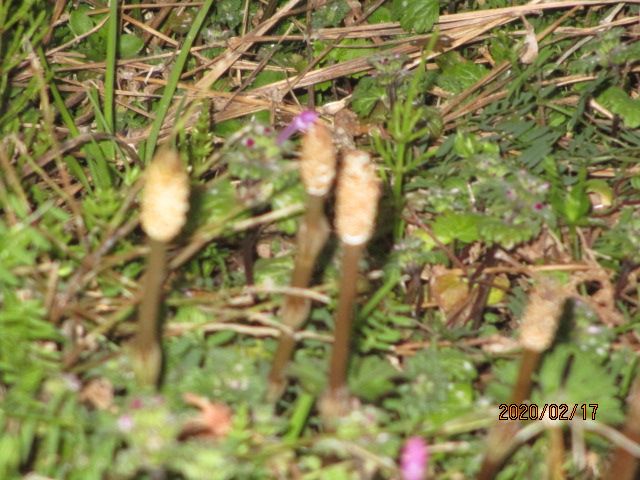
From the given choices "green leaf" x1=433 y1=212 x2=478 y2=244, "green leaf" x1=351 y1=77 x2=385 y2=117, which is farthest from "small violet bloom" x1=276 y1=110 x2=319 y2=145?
"green leaf" x1=351 y1=77 x2=385 y2=117

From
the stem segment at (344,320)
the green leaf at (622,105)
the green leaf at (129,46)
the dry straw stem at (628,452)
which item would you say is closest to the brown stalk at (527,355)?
the dry straw stem at (628,452)

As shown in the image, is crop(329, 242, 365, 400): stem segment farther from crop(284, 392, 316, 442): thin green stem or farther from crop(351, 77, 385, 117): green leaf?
crop(351, 77, 385, 117): green leaf

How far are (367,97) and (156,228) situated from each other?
1283 mm

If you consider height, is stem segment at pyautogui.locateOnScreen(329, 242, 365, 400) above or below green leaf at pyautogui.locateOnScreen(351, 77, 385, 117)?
below

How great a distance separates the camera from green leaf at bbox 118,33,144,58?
2586 mm

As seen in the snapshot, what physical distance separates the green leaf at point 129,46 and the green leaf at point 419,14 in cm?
77

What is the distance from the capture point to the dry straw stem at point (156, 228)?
3.59 feet

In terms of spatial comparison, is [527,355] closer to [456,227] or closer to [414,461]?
[414,461]

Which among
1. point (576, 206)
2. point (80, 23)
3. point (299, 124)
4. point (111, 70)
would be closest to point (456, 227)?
point (576, 206)

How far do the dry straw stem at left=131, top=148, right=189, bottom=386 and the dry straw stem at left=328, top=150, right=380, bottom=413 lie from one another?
0.21 metres

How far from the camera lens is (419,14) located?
8.14 feet

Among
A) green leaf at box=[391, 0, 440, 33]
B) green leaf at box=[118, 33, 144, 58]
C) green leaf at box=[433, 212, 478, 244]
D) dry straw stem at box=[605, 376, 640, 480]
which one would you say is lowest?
dry straw stem at box=[605, 376, 640, 480]

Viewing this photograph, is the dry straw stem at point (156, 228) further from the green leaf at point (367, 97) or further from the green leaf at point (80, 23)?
the green leaf at point (80, 23)

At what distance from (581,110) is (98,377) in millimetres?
1429
